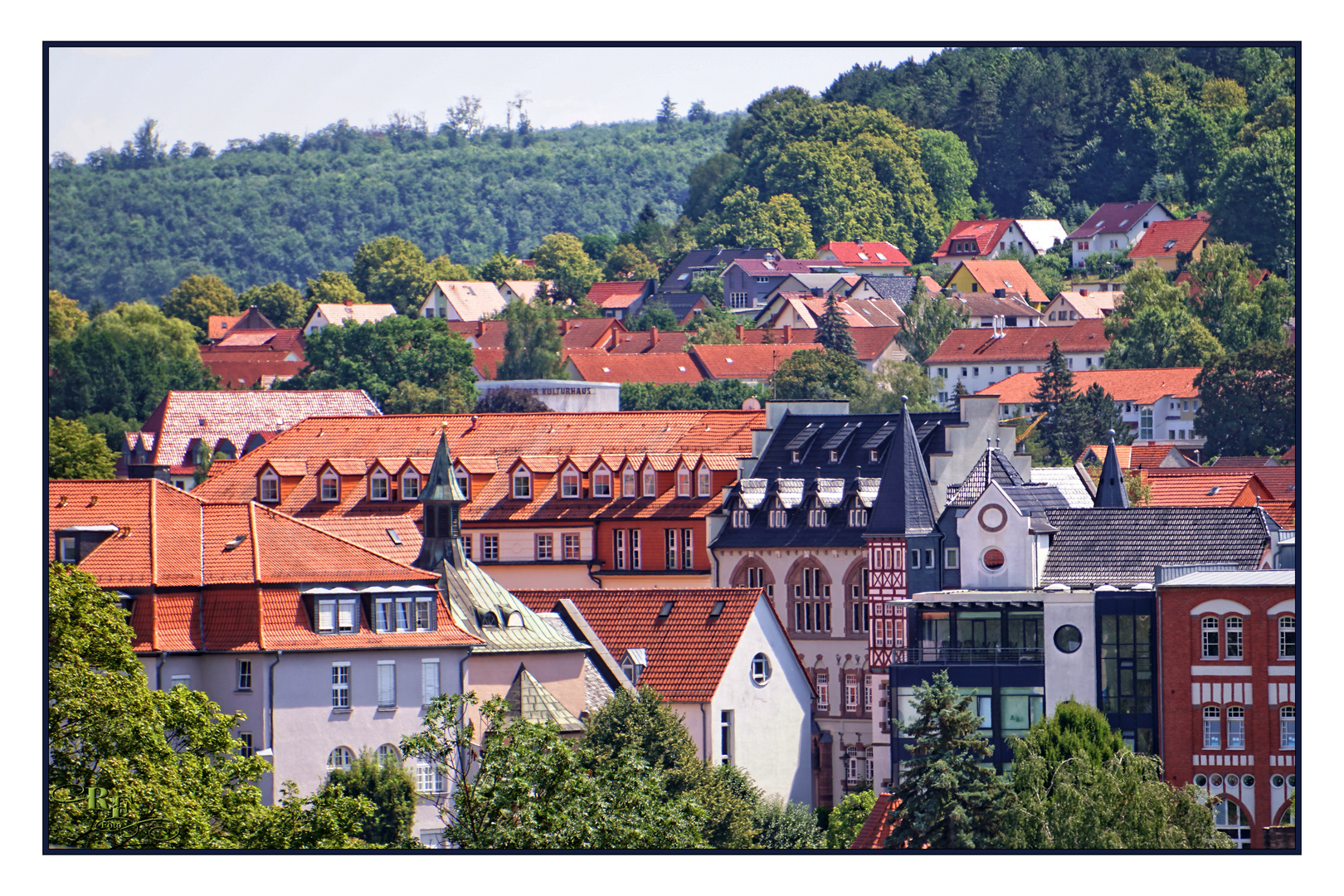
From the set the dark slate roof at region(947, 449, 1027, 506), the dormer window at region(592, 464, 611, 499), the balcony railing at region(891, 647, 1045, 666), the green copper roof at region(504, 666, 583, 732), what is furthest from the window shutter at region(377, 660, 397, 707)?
the dormer window at region(592, 464, 611, 499)

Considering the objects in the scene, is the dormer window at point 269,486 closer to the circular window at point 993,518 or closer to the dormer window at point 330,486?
the dormer window at point 330,486

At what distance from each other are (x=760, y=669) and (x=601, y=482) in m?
20.7

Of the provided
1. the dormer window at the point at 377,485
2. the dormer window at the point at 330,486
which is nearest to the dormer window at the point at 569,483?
the dormer window at the point at 377,485

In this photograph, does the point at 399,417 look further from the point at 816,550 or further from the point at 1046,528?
the point at 1046,528

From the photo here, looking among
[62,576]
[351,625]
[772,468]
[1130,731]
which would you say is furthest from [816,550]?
[62,576]

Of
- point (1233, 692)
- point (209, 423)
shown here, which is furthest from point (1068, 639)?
point (209, 423)

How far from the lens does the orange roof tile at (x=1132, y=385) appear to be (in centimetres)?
17512

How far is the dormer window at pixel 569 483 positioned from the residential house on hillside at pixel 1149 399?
65.2 m

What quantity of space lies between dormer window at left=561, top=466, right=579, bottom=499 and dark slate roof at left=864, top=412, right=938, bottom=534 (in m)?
12.9

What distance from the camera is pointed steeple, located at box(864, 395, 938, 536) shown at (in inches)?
3563

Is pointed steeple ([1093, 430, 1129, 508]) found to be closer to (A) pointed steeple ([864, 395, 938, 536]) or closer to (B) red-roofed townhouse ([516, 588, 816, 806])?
(A) pointed steeple ([864, 395, 938, 536])

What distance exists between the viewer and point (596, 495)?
103m

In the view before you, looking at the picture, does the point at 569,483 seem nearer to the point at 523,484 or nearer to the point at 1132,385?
the point at 523,484

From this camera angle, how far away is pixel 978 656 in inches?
3115
